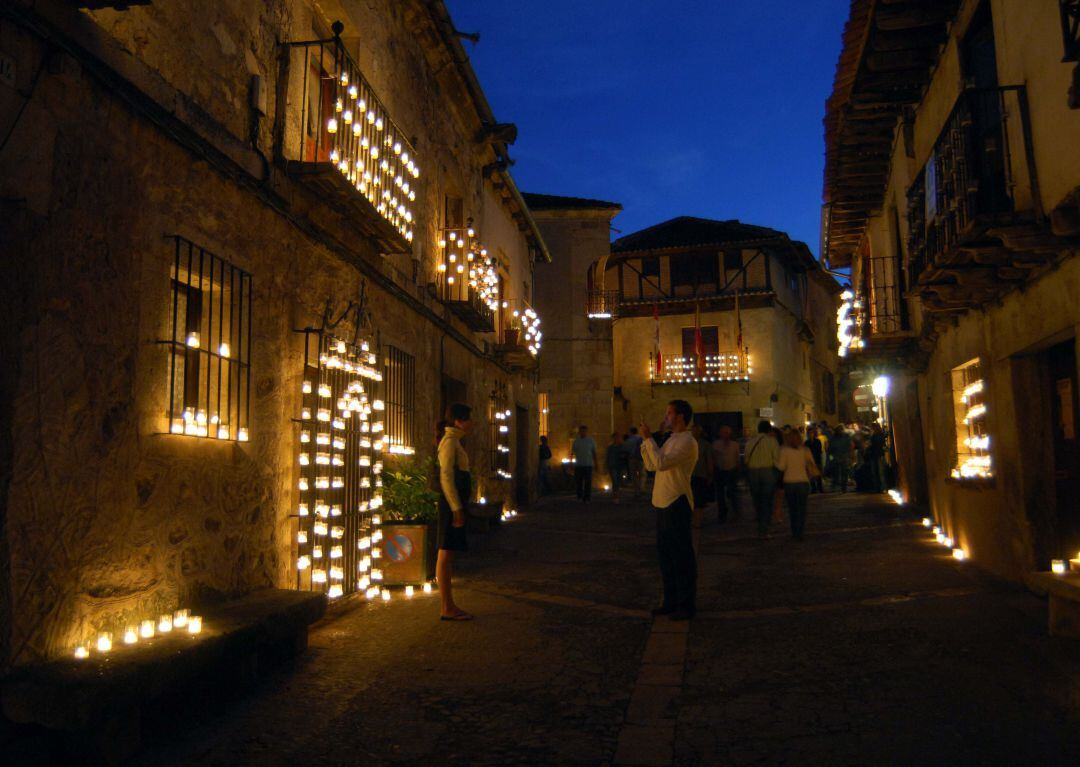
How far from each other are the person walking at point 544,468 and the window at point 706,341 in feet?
30.9

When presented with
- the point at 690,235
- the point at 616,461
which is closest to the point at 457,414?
the point at 616,461

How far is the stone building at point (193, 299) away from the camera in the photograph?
3.91 m

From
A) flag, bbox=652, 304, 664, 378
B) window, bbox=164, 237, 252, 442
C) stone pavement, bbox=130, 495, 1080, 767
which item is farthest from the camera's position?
flag, bbox=652, 304, 664, 378

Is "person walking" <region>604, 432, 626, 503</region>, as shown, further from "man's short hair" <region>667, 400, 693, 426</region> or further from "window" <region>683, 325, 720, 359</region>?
"window" <region>683, 325, 720, 359</region>

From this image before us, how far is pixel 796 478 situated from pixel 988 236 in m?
5.37

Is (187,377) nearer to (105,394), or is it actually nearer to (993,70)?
(105,394)

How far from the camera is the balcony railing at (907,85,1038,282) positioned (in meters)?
6.83

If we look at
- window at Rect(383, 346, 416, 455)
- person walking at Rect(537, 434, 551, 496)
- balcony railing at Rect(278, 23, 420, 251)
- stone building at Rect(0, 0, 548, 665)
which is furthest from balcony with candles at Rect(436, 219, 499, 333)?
person walking at Rect(537, 434, 551, 496)

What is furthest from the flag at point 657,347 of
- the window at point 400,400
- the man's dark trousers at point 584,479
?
the window at point 400,400

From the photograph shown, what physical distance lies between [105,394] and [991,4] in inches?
321

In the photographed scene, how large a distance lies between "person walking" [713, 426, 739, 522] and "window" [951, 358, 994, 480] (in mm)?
4012

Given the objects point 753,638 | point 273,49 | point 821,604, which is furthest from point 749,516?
point 273,49

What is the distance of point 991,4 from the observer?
25.5 feet

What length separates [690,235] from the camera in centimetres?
3170
